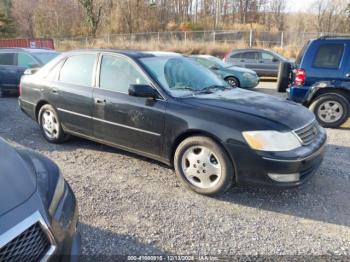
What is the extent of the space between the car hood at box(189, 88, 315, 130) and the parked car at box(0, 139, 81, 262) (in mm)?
1941

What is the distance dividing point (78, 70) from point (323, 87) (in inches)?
188

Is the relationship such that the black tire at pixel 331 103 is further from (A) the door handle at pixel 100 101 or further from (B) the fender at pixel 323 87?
(A) the door handle at pixel 100 101

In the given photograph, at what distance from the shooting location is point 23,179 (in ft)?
6.68

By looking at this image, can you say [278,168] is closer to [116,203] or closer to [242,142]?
[242,142]

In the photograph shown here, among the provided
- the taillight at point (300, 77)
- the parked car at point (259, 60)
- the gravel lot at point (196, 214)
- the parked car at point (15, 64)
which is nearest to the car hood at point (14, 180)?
A: the gravel lot at point (196, 214)

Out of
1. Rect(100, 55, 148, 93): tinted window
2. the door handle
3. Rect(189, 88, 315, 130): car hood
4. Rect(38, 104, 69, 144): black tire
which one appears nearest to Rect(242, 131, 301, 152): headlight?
Rect(189, 88, 315, 130): car hood

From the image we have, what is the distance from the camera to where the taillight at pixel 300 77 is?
6.47 metres

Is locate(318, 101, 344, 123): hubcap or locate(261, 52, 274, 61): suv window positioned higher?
locate(261, 52, 274, 61): suv window

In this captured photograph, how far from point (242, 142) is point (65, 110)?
2.95 metres

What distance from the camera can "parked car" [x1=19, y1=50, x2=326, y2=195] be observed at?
3.26 metres

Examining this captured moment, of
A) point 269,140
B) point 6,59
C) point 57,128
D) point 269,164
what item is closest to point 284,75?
point 269,140

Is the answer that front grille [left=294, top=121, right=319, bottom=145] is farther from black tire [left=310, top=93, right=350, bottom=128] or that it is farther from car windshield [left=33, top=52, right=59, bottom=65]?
car windshield [left=33, top=52, right=59, bottom=65]

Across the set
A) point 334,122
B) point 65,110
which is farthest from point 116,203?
point 334,122

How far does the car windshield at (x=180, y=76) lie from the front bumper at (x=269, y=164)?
1122 millimetres
